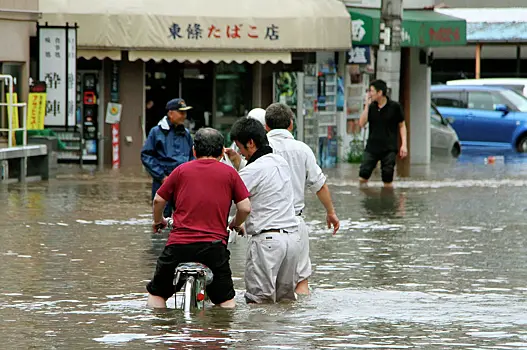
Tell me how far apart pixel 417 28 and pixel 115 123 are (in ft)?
21.9

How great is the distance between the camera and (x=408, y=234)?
15516mm

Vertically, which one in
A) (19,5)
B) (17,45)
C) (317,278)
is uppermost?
(19,5)

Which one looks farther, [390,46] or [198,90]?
[198,90]

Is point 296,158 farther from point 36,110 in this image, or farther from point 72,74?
point 72,74

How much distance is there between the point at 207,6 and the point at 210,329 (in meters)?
18.3

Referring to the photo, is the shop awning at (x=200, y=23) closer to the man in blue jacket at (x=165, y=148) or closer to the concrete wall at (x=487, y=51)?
the man in blue jacket at (x=165, y=148)

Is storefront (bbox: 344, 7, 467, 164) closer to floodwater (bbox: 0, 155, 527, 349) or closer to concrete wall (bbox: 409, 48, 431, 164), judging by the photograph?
concrete wall (bbox: 409, 48, 431, 164)

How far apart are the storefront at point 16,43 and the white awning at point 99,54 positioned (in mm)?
1300

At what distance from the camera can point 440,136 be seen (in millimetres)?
33594

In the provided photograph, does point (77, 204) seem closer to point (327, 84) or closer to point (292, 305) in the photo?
point (292, 305)

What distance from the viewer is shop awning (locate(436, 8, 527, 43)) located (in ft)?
147

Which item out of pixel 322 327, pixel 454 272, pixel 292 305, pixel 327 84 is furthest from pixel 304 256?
pixel 327 84

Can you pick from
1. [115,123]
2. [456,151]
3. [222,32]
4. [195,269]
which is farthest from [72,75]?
[195,269]

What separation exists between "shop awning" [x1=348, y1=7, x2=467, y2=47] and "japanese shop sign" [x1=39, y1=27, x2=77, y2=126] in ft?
20.6
